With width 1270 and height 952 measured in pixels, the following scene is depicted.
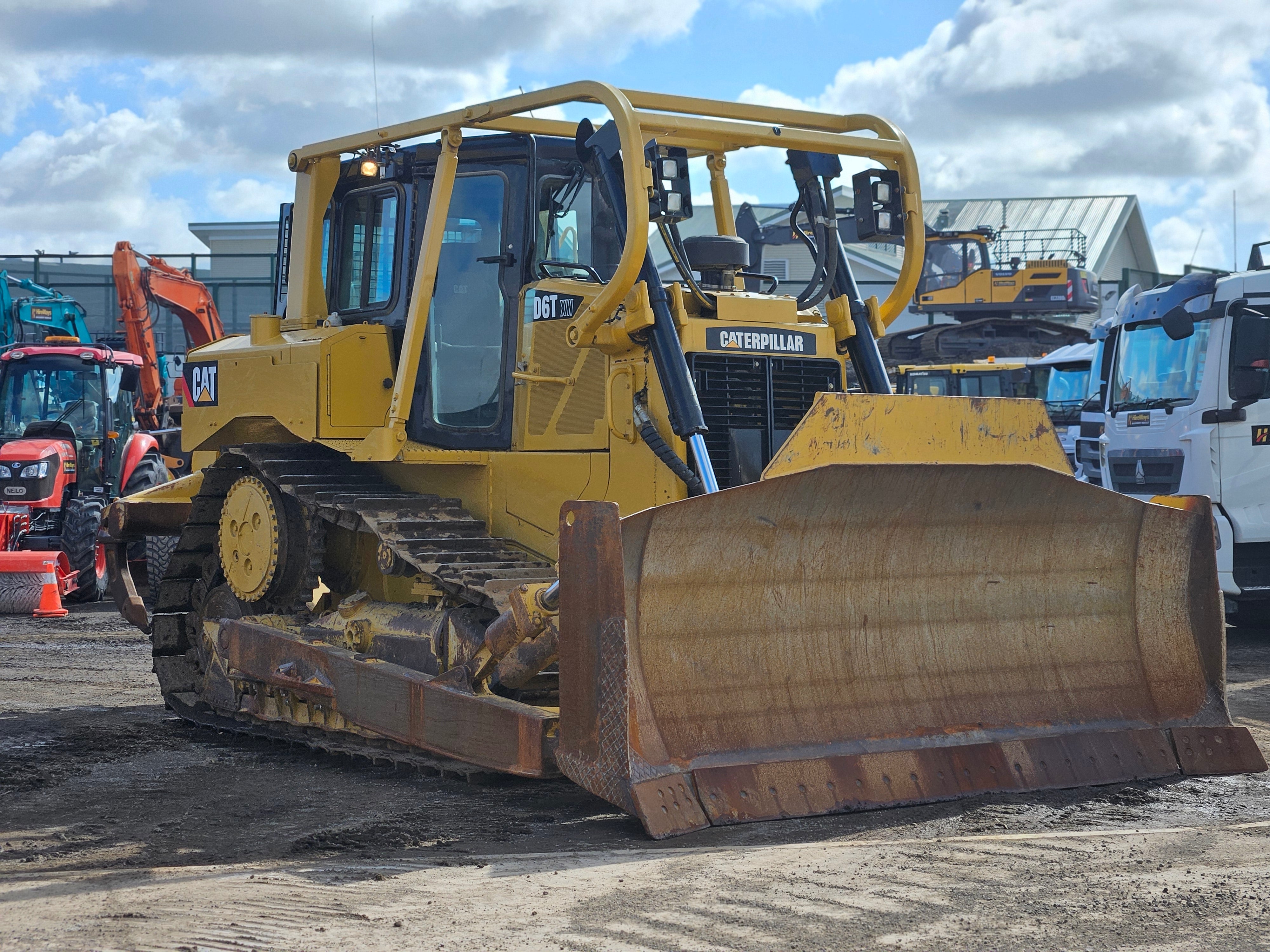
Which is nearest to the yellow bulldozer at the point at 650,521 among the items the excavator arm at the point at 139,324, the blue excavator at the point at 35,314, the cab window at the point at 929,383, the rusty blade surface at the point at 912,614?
the rusty blade surface at the point at 912,614

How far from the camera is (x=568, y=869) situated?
4.58 meters

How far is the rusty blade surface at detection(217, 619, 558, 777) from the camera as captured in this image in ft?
17.7

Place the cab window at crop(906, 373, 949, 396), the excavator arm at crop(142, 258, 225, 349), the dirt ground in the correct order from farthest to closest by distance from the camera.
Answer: the cab window at crop(906, 373, 949, 396) < the excavator arm at crop(142, 258, 225, 349) < the dirt ground

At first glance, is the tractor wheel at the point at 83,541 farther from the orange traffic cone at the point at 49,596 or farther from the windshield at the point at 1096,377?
the windshield at the point at 1096,377

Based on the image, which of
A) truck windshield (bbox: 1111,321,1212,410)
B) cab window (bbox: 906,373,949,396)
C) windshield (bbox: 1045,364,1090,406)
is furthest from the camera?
cab window (bbox: 906,373,949,396)

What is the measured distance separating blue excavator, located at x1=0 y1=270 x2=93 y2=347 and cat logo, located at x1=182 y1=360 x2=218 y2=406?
10905 millimetres

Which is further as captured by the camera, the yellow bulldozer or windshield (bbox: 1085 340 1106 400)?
windshield (bbox: 1085 340 1106 400)

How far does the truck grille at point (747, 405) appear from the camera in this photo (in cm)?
616

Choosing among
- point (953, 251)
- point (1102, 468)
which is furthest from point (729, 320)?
point (953, 251)

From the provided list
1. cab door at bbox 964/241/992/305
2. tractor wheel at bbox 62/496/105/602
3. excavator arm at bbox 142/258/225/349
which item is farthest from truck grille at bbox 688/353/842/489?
cab door at bbox 964/241/992/305

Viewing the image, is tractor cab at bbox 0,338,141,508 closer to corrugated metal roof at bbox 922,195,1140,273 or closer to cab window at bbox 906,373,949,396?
cab window at bbox 906,373,949,396

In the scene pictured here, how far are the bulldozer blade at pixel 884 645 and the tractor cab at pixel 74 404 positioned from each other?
11143 millimetres

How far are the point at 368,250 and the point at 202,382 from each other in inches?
53.4

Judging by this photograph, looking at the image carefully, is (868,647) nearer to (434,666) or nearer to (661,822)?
(661,822)
